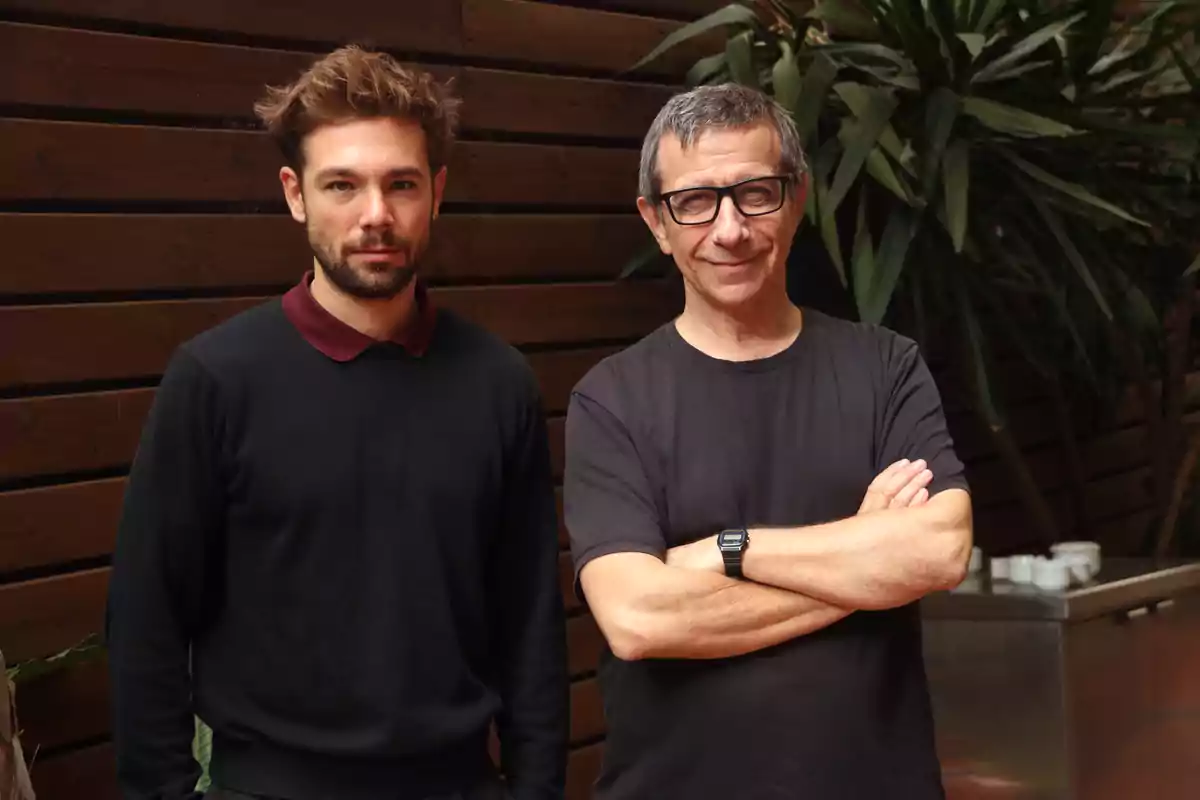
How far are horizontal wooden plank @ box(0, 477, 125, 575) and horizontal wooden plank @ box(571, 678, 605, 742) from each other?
1.13 meters

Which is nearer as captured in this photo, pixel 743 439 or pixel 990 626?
pixel 743 439

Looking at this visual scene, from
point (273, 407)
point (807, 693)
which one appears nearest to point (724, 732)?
point (807, 693)

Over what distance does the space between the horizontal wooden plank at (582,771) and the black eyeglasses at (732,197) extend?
66.4 inches

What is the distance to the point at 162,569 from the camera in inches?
61.1

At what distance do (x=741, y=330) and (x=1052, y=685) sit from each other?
4.12 feet

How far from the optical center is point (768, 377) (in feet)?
5.47

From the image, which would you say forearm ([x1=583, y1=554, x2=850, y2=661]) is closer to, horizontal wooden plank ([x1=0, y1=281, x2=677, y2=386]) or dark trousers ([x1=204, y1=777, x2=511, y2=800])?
dark trousers ([x1=204, y1=777, x2=511, y2=800])

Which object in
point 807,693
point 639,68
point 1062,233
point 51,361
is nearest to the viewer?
point 807,693

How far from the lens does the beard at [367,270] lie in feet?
5.19

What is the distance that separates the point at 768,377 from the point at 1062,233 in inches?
53.7

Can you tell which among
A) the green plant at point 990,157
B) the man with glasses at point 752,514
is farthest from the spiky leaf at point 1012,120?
the man with glasses at point 752,514

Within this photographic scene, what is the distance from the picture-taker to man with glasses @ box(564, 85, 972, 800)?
1.56 metres

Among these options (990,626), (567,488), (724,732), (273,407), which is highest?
(273,407)

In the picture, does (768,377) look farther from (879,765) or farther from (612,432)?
(879,765)
